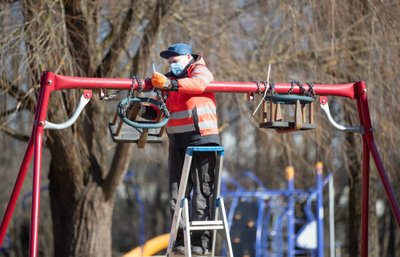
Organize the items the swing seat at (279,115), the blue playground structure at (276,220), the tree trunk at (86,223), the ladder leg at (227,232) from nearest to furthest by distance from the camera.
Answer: the ladder leg at (227,232)
the swing seat at (279,115)
the tree trunk at (86,223)
the blue playground structure at (276,220)

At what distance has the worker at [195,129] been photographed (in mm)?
5801

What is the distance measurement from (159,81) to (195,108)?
44 cm

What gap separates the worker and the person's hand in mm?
124

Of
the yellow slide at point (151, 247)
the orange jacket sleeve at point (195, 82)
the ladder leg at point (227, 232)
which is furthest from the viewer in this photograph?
the yellow slide at point (151, 247)

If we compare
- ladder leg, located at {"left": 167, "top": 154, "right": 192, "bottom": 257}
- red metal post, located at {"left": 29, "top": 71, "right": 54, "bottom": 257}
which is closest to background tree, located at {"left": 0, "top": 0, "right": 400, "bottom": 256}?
red metal post, located at {"left": 29, "top": 71, "right": 54, "bottom": 257}

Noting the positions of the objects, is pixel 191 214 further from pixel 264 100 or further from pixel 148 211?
pixel 148 211

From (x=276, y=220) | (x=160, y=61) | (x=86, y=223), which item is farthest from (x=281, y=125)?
(x=276, y=220)

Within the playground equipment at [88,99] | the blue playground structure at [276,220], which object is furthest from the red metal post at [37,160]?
the blue playground structure at [276,220]

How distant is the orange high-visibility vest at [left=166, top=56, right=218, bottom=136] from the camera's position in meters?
5.79

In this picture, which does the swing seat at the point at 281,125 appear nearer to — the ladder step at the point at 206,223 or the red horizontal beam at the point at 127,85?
the red horizontal beam at the point at 127,85

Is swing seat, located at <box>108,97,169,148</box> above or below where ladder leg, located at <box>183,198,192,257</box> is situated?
above

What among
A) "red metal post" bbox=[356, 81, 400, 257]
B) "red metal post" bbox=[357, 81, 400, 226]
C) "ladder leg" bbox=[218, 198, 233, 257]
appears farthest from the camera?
"red metal post" bbox=[356, 81, 400, 257]

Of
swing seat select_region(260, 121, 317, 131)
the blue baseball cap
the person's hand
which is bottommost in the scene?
swing seat select_region(260, 121, 317, 131)

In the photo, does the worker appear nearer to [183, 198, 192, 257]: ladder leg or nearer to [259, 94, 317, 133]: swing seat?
[183, 198, 192, 257]: ladder leg
